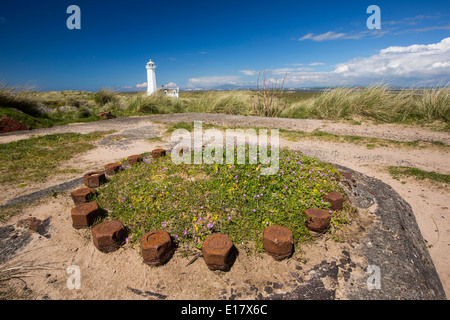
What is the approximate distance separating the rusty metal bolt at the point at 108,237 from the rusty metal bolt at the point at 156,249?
0.32 metres

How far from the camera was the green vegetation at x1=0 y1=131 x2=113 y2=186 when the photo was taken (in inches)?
154

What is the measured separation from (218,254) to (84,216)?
58.1 inches

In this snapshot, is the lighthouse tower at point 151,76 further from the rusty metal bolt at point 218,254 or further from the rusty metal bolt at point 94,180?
the rusty metal bolt at point 218,254

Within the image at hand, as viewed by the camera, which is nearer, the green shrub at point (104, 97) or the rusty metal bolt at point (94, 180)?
the rusty metal bolt at point (94, 180)

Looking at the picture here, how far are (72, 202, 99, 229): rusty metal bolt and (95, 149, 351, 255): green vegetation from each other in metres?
0.20

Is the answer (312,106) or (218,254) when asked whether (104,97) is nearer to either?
(312,106)

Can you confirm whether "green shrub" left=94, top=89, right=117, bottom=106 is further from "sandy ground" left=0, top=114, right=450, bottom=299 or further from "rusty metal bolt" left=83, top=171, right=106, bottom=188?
"rusty metal bolt" left=83, top=171, right=106, bottom=188

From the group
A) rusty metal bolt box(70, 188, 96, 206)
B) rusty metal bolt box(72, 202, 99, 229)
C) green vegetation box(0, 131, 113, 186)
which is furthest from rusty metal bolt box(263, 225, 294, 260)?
green vegetation box(0, 131, 113, 186)

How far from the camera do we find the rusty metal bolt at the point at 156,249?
6.08 feet

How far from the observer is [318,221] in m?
2.22

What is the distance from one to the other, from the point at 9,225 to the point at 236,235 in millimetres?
2404

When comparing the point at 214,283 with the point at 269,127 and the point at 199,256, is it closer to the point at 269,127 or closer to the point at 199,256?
the point at 199,256

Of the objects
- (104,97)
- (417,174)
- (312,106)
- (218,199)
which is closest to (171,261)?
(218,199)

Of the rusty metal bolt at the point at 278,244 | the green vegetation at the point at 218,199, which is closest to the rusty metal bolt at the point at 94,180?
the green vegetation at the point at 218,199
